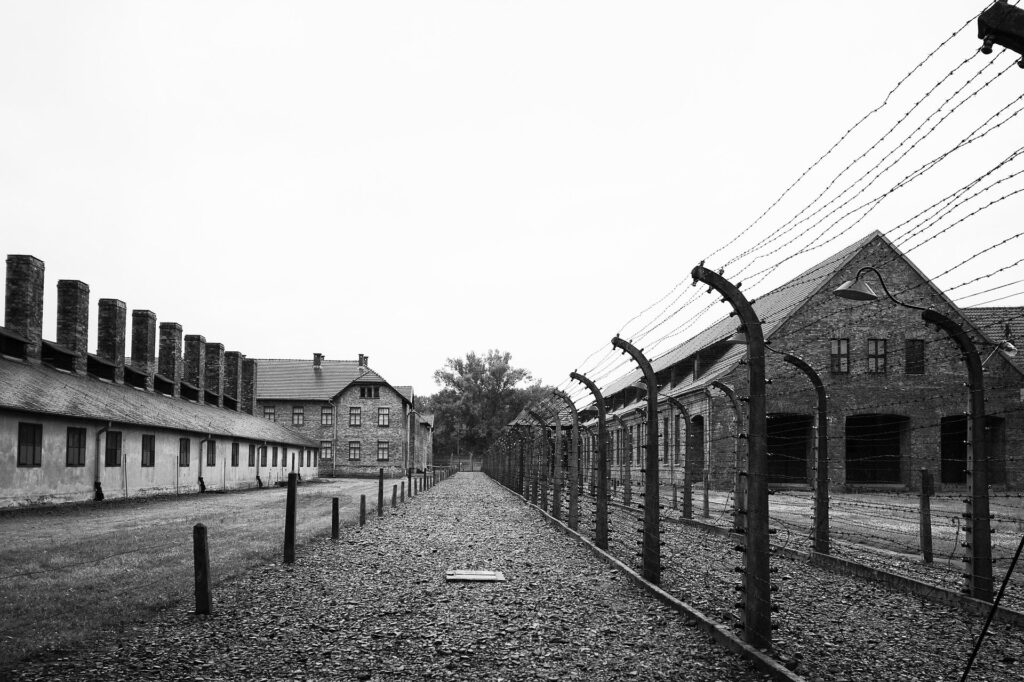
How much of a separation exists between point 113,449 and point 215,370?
A: 21.4m

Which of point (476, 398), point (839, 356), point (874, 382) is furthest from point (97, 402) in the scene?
point (476, 398)

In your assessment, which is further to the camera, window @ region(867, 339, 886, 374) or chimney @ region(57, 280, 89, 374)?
window @ region(867, 339, 886, 374)

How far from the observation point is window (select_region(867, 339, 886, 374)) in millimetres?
32906

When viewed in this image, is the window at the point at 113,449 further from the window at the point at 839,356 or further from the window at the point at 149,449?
the window at the point at 839,356

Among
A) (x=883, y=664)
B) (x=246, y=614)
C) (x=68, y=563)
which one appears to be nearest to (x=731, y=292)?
(x=883, y=664)

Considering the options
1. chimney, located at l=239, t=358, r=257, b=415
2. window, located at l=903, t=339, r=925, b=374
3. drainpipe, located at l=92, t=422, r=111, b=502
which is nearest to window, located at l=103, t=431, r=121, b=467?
drainpipe, located at l=92, t=422, r=111, b=502

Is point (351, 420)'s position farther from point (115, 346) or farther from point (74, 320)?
point (74, 320)

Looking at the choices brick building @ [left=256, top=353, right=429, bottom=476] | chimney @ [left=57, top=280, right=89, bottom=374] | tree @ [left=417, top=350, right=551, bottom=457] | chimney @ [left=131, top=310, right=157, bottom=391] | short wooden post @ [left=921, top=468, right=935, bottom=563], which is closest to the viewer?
short wooden post @ [left=921, top=468, right=935, bottom=563]

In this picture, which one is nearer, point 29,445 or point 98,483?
point 29,445

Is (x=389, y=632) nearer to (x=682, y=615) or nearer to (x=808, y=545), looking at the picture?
(x=682, y=615)

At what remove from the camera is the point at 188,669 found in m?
6.35

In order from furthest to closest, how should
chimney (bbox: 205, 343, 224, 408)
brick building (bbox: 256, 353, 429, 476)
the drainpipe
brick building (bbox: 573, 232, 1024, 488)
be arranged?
brick building (bbox: 256, 353, 429, 476), chimney (bbox: 205, 343, 224, 408), brick building (bbox: 573, 232, 1024, 488), the drainpipe

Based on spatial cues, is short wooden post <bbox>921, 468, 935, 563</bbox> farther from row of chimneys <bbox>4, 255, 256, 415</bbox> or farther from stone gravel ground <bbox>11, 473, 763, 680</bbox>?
row of chimneys <bbox>4, 255, 256, 415</bbox>

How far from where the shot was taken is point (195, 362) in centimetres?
4509
